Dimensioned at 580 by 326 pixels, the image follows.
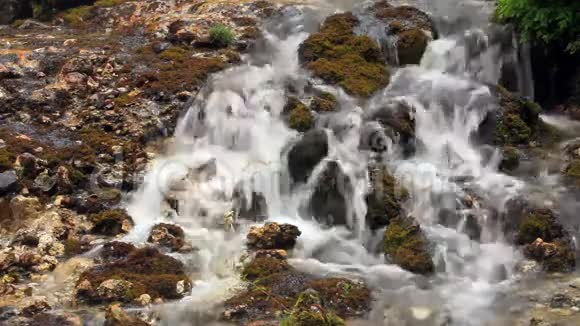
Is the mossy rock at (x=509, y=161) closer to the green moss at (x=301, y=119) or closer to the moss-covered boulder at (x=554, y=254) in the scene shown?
the moss-covered boulder at (x=554, y=254)

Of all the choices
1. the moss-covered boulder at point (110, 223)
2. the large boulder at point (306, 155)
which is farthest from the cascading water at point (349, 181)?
the moss-covered boulder at point (110, 223)

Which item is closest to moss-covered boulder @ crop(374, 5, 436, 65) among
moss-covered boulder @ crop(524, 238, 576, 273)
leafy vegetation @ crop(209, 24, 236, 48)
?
leafy vegetation @ crop(209, 24, 236, 48)

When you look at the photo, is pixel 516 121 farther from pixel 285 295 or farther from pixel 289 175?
pixel 285 295

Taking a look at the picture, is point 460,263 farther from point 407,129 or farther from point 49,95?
point 49,95

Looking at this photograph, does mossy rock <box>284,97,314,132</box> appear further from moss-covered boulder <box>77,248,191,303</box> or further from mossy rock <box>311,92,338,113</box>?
moss-covered boulder <box>77,248,191,303</box>

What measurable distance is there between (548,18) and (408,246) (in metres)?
7.11

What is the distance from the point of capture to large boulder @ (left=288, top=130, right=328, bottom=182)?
13320 millimetres

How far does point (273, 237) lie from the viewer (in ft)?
37.4

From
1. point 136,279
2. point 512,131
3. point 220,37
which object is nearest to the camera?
point 136,279

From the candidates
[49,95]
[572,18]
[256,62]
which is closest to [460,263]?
[572,18]

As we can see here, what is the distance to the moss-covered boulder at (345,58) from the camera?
16.2m

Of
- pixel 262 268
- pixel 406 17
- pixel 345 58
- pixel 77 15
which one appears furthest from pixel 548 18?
pixel 77 15

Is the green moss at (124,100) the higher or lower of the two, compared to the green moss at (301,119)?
higher

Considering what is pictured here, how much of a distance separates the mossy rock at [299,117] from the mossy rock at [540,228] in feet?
16.0
